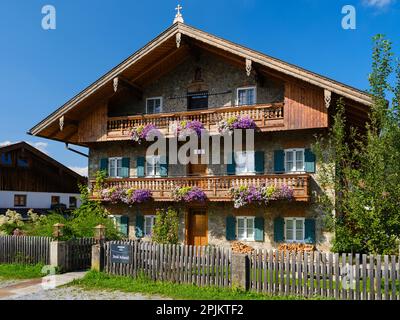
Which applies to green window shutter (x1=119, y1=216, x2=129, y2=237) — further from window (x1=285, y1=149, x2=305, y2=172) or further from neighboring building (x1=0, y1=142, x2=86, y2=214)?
neighboring building (x1=0, y1=142, x2=86, y2=214)

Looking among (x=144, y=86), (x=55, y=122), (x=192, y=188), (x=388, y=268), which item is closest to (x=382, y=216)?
(x=388, y=268)

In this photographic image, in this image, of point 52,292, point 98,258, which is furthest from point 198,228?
point 52,292

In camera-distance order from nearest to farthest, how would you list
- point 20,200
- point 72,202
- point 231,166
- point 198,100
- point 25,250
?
point 25,250
point 231,166
point 198,100
point 20,200
point 72,202

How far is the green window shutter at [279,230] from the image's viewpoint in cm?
1744

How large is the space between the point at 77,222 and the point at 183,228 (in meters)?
5.32

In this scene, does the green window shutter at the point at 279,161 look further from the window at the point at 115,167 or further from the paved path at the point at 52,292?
the paved path at the point at 52,292

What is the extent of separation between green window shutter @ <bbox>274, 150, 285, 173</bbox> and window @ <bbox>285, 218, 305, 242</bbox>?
2.37 meters

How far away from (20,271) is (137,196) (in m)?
6.35

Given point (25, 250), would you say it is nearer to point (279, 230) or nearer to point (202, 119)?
point (202, 119)

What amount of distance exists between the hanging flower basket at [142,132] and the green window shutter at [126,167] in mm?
2175

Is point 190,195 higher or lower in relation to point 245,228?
higher

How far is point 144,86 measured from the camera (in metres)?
21.7

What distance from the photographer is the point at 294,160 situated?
1781 centimetres

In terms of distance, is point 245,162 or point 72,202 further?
point 72,202
